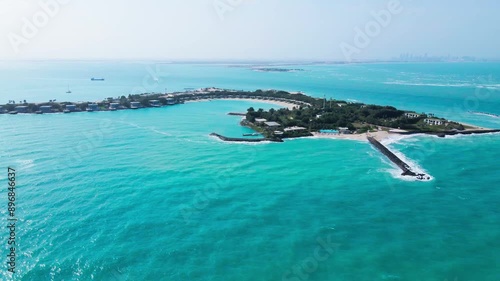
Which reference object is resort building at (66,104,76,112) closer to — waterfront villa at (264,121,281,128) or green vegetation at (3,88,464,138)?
green vegetation at (3,88,464,138)

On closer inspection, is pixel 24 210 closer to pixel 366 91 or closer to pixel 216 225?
pixel 216 225

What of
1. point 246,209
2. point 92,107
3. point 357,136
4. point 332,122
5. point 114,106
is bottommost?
point 246,209

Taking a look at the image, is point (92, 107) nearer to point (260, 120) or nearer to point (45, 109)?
point (45, 109)

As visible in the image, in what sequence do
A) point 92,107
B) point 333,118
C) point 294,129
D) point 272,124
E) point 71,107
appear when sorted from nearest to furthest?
point 294,129 → point 272,124 → point 333,118 → point 71,107 → point 92,107

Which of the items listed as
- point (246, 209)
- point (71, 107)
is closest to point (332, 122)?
point (246, 209)

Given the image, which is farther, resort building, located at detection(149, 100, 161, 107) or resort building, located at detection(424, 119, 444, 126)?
resort building, located at detection(149, 100, 161, 107)

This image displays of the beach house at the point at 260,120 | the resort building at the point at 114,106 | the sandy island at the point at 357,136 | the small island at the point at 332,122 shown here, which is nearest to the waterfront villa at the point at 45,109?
the small island at the point at 332,122

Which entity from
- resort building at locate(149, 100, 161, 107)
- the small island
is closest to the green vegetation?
the small island
